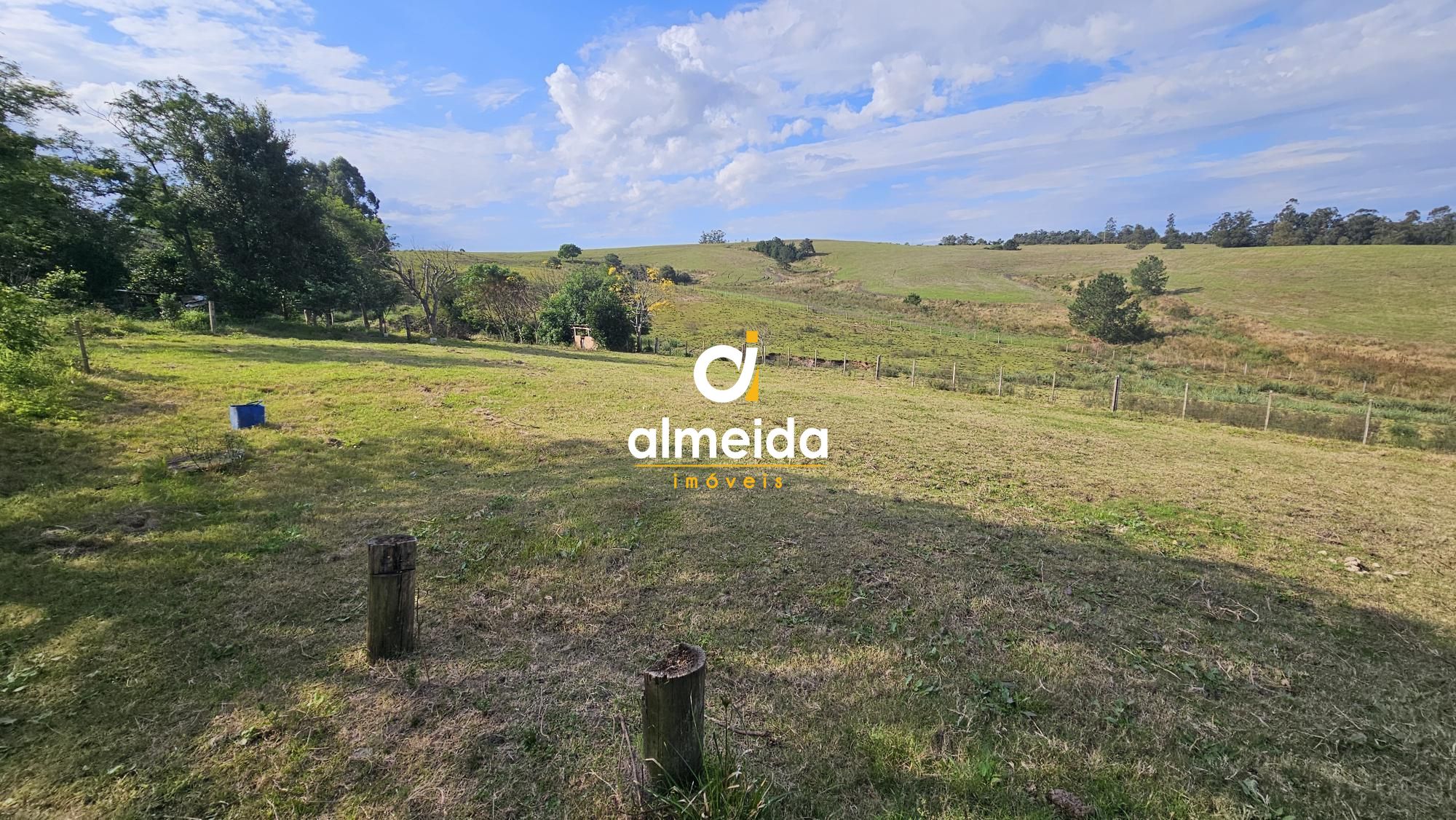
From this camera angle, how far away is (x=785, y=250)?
84812 mm

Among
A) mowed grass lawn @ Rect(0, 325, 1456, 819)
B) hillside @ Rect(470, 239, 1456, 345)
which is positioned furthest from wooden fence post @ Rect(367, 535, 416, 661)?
hillside @ Rect(470, 239, 1456, 345)

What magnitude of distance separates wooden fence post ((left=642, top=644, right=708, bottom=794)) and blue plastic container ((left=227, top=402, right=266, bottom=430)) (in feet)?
31.5

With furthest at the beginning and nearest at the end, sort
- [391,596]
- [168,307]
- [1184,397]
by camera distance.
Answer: [168,307] → [1184,397] → [391,596]

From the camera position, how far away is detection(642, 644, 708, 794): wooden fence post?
218cm

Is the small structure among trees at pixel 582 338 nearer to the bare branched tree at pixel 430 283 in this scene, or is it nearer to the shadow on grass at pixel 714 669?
the bare branched tree at pixel 430 283

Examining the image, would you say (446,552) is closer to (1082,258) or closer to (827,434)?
(827,434)

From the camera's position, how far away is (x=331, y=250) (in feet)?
86.4

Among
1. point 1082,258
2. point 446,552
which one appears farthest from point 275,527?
point 1082,258

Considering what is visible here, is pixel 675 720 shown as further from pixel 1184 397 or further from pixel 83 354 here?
pixel 1184 397

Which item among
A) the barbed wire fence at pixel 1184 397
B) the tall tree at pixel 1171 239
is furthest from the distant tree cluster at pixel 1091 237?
the barbed wire fence at pixel 1184 397

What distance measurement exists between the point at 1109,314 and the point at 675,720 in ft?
172

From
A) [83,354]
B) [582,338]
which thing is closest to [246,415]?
[83,354]

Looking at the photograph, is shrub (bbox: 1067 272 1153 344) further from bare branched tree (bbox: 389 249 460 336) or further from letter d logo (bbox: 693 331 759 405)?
bare branched tree (bbox: 389 249 460 336)

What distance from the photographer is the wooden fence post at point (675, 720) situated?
7.16 feet
